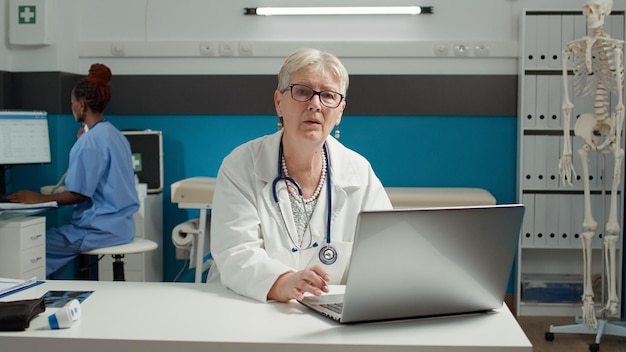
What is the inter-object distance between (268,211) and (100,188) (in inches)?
75.0

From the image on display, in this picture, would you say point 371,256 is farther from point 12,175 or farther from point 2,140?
point 12,175

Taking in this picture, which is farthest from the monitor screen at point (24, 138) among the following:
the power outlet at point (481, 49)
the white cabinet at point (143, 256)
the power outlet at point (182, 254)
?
the power outlet at point (481, 49)

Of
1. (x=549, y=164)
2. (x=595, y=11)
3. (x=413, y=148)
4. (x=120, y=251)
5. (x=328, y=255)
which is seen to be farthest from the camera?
(x=413, y=148)

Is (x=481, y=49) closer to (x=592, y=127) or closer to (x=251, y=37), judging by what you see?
(x=592, y=127)

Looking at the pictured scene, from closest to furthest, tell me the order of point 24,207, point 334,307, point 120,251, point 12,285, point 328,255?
point 334,307
point 12,285
point 328,255
point 24,207
point 120,251

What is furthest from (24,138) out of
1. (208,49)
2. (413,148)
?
(413,148)

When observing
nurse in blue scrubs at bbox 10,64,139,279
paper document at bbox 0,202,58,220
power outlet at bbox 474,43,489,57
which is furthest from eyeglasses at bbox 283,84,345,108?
power outlet at bbox 474,43,489,57

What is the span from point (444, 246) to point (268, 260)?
0.55 metres

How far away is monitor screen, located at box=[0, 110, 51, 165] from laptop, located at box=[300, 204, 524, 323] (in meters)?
2.83

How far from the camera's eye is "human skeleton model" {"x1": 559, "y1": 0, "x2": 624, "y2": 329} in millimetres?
3861

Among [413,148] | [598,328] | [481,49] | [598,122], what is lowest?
[598,328]

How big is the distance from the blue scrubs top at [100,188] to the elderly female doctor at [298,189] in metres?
1.65

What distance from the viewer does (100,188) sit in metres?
3.88

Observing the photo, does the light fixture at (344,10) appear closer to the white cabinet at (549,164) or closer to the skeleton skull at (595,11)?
the white cabinet at (549,164)
